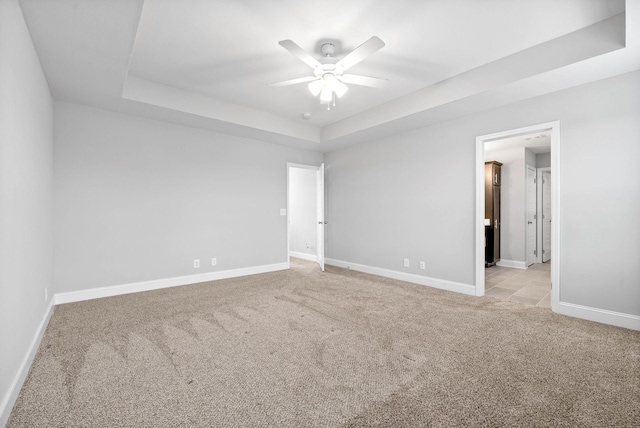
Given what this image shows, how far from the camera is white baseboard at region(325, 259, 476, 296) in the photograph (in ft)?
13.2

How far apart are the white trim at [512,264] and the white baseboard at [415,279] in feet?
9.35

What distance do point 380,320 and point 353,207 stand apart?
295 centimetres

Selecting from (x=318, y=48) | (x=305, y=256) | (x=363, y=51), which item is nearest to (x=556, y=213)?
(x=363, y=51)

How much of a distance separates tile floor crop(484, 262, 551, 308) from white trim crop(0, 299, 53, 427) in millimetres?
4590

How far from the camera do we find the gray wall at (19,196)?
1.64 metres

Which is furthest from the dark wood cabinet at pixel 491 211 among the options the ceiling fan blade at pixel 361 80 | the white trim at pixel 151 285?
the white trim at pixel 151 285

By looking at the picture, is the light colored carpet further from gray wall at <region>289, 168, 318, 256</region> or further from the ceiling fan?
gray wall at <region>289, 168, 318, 256</region>

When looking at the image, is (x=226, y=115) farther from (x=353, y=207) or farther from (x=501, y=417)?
(x=501, y=417)

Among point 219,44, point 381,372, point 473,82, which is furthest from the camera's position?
point 473,82

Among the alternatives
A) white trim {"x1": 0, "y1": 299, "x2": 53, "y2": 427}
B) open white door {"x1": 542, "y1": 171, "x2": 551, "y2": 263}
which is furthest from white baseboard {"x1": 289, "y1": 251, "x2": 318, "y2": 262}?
open white door {"x1": 542, "y1": 171, "x2": 551, "y2": 263}

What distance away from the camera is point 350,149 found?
574cm

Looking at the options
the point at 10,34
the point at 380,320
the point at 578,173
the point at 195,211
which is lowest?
the point at 380,320

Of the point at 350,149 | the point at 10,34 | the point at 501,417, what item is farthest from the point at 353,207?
the point at 10,34

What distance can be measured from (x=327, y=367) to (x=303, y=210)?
5.31 m
